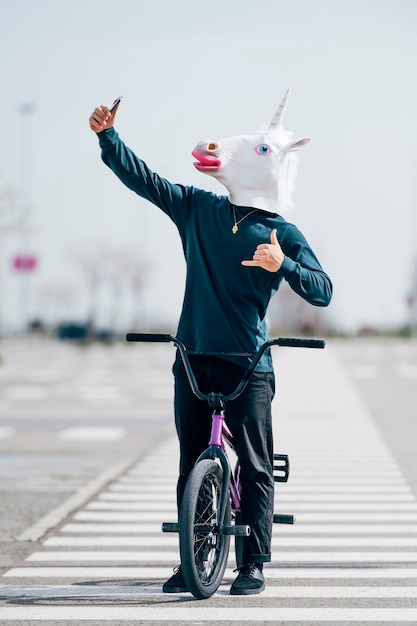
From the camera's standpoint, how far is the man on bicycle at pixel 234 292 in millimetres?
5816

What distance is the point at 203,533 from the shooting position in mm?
5676

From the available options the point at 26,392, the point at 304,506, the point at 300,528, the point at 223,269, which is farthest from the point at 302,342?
the point at 26,392

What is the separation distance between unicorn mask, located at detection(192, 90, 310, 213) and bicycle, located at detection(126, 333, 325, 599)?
0.67 metres

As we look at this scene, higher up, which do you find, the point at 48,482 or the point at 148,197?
the point at 148,197

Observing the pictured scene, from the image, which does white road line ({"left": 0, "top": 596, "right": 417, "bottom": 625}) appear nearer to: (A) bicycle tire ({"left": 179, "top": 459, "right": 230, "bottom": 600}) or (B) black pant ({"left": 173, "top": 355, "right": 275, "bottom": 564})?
(A) bicycle tire ({"left": 179, "top": 459, "right": 230, "bottom": 600})

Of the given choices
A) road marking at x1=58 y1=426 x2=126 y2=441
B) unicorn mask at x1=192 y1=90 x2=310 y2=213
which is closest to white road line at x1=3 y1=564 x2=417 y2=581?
unicorn mask at x1=192 y1=90 x2=310 y2=213

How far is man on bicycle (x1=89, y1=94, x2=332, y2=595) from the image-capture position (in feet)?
19.1

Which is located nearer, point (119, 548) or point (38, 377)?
point (119, 548)

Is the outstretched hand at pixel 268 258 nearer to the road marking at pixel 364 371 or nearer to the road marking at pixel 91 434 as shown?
the road marking at pixel 91 434

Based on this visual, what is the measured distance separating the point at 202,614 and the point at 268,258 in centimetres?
148

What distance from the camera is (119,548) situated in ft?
24.6

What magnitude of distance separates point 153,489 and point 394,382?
748 inches

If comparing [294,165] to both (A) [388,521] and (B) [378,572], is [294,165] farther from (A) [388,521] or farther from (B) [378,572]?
(A) [388,521]

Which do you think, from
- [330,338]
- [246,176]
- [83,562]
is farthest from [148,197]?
[330,338]
